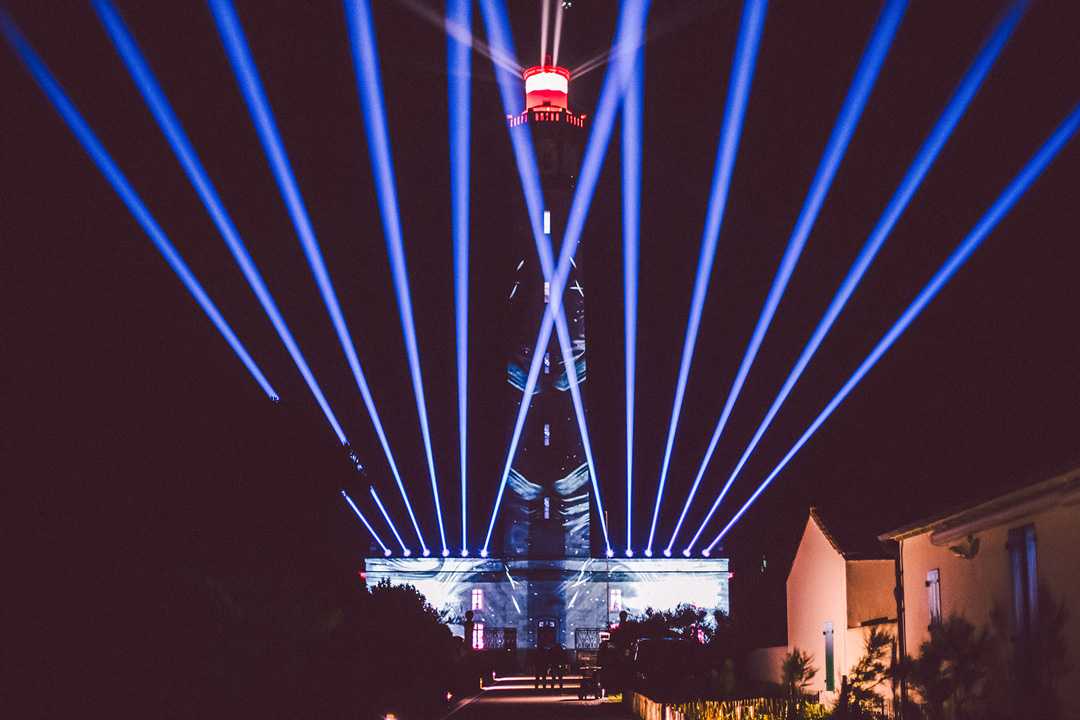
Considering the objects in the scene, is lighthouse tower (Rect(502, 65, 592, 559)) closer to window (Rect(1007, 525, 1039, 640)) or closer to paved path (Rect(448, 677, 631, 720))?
paved path (Rect(448, 677, 631, 720))

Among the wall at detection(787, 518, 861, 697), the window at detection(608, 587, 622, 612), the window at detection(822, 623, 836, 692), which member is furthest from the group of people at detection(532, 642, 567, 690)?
the window at detection(608, 587, 622, 612)

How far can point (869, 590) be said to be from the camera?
2192 centimetres

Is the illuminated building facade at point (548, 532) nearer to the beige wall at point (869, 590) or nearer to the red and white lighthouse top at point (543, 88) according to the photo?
the red and white lighthouse top at point (543, 88)

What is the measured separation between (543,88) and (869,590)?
55.6m

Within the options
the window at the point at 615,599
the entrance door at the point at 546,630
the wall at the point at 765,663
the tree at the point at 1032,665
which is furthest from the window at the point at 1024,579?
the window at the point at 615,599

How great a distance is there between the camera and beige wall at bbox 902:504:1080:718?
42.5 feet

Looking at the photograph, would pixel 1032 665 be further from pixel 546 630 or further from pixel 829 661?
pixel 546 630

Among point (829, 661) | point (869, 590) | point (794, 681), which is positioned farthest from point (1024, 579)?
point (829, 661)

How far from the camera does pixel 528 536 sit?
8012 centimetres

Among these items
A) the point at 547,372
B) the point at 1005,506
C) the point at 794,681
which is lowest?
the point at 794,681

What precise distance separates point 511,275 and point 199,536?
56.2 m

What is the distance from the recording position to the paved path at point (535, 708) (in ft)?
85.9

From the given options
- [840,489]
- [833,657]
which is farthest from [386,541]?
[833,657]

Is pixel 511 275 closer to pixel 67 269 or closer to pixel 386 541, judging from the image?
pixel 386 541
